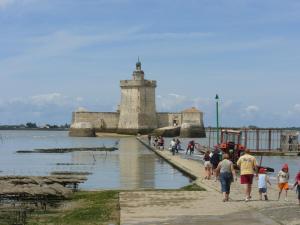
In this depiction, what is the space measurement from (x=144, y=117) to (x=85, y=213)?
313 feet

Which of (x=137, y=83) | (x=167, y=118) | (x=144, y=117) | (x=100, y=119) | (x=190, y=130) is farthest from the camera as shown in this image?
(x=100, y=119)

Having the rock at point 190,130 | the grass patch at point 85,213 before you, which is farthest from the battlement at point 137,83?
the grass patch at point 85,213

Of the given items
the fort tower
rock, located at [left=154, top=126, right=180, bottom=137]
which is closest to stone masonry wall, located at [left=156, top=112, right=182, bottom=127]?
the fort tower

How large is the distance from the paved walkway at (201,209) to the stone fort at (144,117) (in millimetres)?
87914

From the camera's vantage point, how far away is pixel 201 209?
15.2m

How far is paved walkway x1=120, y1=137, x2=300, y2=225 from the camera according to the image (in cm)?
1331

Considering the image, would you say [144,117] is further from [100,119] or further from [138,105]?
[100,119]

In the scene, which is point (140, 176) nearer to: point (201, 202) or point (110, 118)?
point (201, 202)

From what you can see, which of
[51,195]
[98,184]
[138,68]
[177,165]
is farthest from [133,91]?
[51,195]

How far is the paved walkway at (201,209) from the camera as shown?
43.7ft

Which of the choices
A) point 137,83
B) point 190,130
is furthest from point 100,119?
point 190,130

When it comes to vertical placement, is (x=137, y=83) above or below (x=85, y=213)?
above

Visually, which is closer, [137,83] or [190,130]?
[190,130]

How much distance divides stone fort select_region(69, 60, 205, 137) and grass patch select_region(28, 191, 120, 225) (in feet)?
287
